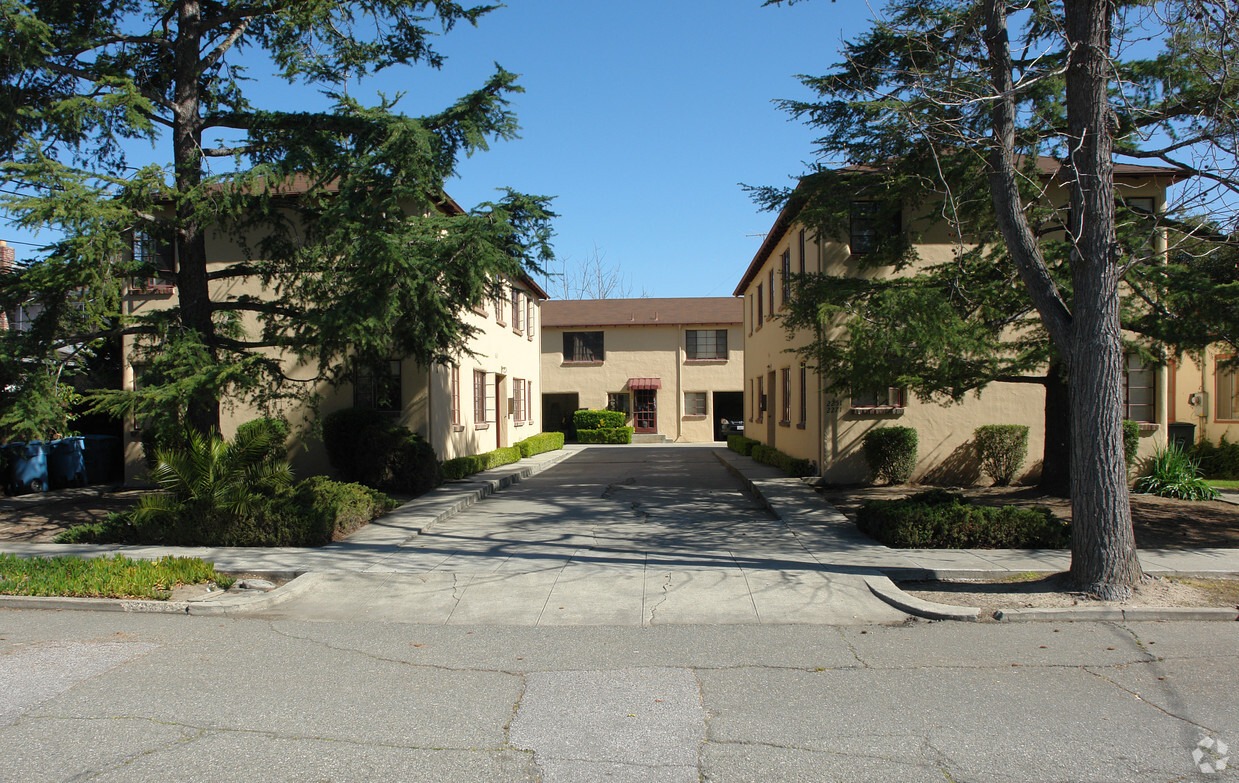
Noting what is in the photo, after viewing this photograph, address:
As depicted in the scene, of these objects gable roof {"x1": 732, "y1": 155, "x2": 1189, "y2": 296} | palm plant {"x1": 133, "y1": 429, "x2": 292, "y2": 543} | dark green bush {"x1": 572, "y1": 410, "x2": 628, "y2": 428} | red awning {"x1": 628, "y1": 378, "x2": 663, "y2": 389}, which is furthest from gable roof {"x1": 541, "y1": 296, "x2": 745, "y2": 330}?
palm plant {"x1": 133, "y1": 429, "x2": 292, "y2": 543}

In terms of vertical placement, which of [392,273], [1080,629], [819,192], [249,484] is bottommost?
[1080,629]

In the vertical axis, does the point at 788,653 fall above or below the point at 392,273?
below

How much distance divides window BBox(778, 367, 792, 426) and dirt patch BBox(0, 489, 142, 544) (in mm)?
14276

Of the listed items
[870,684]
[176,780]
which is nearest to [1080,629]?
[870,684]

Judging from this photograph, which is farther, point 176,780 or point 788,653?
point 788,653

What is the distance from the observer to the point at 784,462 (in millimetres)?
17672

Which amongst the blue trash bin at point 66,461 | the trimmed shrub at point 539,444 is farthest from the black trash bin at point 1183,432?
the blue trash bin at point 66,461

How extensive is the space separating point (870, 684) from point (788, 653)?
0.80 meters

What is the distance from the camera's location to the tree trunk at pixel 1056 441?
1277 centimetres

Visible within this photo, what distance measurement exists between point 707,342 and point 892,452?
68.6 ft

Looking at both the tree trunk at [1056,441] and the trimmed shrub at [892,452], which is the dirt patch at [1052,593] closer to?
the tree trunk at [1056,441]

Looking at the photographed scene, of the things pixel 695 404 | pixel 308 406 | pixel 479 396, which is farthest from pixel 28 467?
pixel 695 404

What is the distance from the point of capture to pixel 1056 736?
13.7 ft

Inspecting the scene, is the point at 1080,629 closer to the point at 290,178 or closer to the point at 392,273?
the point at 392,273
